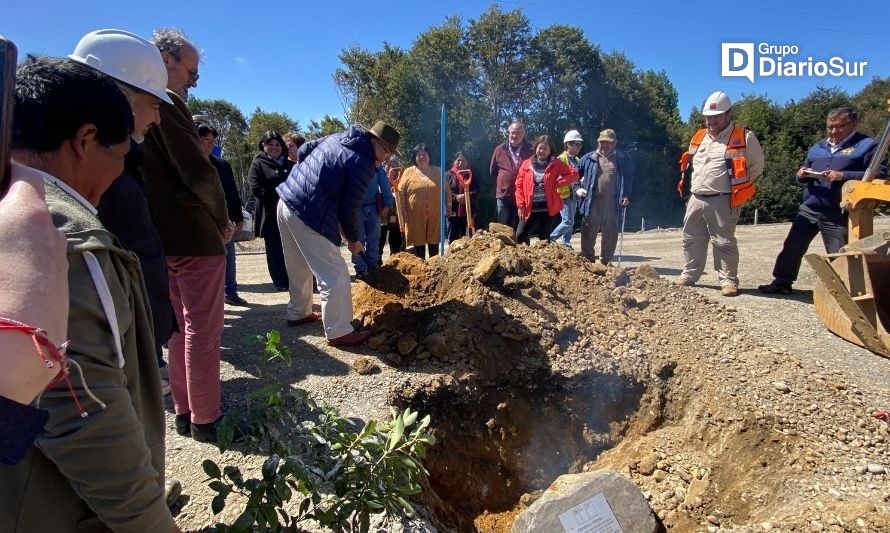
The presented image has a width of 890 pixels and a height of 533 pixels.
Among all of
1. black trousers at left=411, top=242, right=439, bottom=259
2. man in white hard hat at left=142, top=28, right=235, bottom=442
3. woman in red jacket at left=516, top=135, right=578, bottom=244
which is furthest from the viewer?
black trousers at left=411, top=242, right=439, bottom=259

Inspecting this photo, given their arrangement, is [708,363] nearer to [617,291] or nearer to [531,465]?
[617,291]

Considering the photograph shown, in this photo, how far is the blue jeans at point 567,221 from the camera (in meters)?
6.54

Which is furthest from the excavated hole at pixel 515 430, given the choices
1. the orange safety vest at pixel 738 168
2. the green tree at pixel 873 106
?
the green tree at pixel 873 106

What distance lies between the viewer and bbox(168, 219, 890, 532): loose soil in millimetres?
2703

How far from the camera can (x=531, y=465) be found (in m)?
3.62

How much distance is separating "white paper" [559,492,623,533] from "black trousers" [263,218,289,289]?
407cm

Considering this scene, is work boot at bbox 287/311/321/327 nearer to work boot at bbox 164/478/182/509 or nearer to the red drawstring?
work boot at bbox 164/478/182/509

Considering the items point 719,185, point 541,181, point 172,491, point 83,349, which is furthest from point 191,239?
point 719,185

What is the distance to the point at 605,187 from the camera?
19.9 feet

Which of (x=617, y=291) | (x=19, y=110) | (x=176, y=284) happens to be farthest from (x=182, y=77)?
(x=617, y=291)

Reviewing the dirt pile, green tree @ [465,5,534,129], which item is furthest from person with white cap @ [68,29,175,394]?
green tree @ [465,5,534,129]

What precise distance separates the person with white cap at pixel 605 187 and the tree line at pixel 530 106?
1247 centimetres

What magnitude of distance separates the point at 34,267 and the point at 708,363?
4.00 meters

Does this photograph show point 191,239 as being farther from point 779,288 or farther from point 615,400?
point 779,288
